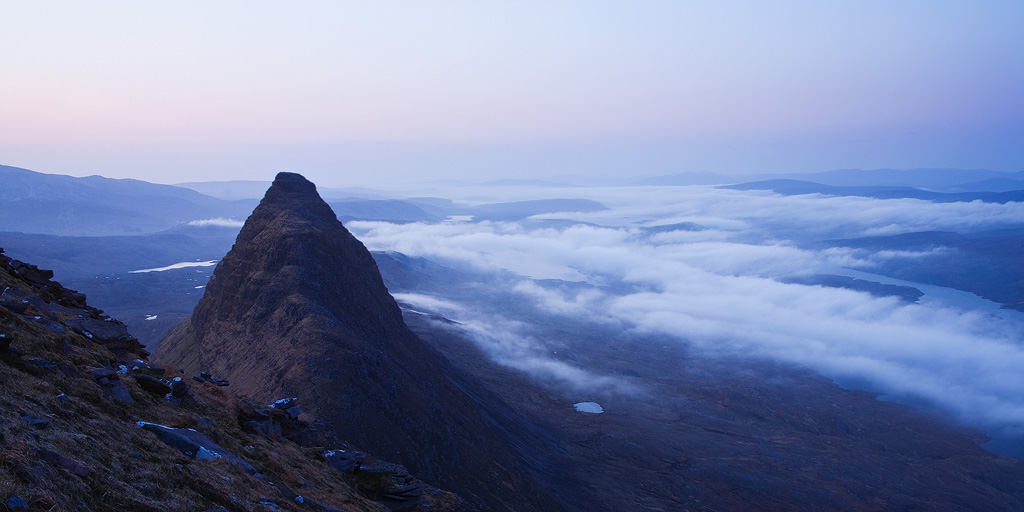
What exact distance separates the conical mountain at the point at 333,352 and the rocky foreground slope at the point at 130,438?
22.3 feet

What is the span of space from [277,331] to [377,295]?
14.5 metres

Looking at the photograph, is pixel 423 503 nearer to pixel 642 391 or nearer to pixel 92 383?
pixel 92 383

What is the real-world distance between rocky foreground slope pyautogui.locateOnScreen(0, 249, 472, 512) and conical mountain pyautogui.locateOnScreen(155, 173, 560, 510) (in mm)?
6786

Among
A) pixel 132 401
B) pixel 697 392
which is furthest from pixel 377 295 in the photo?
pixel 697 392

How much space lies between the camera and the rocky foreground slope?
11.8 metres

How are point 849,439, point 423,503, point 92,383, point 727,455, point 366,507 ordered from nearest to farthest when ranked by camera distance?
point 92,383, point 366,507, point 423,503, point 727,455, point 849,439

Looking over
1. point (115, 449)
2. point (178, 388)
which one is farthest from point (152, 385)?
point (115, 449)

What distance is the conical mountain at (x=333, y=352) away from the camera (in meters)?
42.0

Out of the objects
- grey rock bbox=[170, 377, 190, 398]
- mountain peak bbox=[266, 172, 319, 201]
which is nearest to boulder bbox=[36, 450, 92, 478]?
grey rock bbox=[170, 377, 190, 398]

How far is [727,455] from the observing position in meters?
93.4

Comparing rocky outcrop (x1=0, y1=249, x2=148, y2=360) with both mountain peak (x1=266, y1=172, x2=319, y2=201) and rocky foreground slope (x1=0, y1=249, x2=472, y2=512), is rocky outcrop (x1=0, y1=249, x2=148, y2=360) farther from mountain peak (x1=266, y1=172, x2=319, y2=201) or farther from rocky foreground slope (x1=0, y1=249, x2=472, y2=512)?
mountain peak (x1=266, y1=172, x2=319, y2=201)

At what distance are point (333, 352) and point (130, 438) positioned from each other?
29743 millimetres

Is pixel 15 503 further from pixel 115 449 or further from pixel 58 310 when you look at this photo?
pixel 58 310

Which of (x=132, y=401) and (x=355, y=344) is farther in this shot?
(x=355, y=344)
